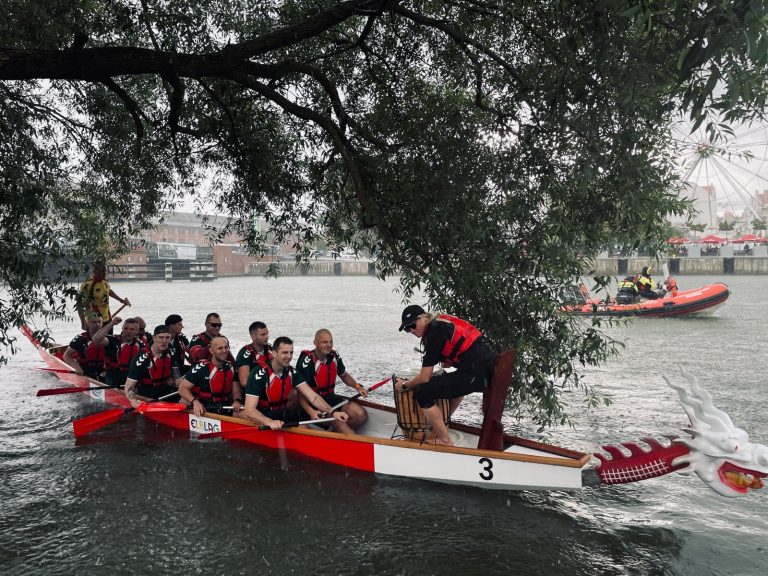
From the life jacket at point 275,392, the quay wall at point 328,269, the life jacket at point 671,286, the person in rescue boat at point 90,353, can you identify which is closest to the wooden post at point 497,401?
the life jacket at point 275,392

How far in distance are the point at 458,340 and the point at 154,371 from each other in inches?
226

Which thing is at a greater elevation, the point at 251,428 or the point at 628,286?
the point at 628,286

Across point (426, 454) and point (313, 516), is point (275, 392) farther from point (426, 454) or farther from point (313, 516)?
point (426, 454)

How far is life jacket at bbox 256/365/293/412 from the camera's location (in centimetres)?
855

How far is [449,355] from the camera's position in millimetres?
7043

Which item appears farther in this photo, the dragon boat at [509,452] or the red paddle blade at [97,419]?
the red paddle blade at [97,419]

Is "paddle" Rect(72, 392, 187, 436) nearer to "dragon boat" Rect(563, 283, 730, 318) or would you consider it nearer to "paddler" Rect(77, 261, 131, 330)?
"paddler" Rect(77, 261, 131, 330)

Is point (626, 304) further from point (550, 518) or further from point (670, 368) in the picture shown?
point (550, 518)

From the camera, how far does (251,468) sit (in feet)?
27.8

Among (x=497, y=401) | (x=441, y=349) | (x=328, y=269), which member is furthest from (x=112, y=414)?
(x=328, y=269)

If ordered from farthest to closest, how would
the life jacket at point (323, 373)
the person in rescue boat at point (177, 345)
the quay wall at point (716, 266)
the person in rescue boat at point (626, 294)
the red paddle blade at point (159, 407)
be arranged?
the quay wall at point (716, 266), the person in rescue boat at point (626, 294), the person in rescue boat at point (177, 345), the red paddle blade at point (159, 407), the life jacket at point (323, 373)

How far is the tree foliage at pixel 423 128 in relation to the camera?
621 cm

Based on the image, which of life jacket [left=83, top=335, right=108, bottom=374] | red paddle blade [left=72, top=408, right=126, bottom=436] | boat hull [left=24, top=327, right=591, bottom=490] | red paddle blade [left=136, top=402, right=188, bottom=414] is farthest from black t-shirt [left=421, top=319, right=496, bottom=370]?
life jacket [left=83, top=335, right=108, bottom=374]

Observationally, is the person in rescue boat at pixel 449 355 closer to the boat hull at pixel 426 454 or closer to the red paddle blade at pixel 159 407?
the boat hull at pixel 426 454
